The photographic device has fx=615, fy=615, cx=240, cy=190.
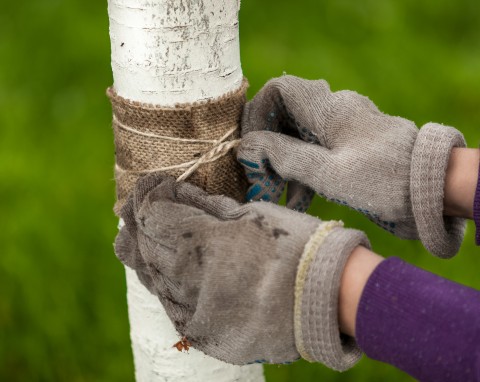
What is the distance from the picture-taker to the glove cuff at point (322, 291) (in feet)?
1.83

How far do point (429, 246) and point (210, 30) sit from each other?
0.35m

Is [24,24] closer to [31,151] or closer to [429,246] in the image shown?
[31,151]

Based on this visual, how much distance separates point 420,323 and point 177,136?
0.35 m

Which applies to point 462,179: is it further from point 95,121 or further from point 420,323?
point 95,121

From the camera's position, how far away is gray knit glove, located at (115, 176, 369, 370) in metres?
0.57

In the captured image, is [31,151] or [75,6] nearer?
[31,151]

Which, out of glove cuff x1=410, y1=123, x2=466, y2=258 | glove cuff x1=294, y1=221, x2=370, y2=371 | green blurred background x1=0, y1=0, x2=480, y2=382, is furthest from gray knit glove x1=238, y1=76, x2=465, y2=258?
green blurred background x1=0, y1=0, x2=480, y2=382

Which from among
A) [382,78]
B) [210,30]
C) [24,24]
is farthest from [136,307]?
[24,24]

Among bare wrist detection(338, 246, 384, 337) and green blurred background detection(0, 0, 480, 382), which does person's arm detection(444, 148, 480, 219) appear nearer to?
bare wrist detection(338, 246, 384, 337)

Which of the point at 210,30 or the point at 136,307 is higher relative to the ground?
the point at 210,30

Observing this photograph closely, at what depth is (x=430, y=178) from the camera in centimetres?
65

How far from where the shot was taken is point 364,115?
71 cm

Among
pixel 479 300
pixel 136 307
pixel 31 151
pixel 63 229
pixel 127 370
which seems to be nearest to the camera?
pixel 479 300

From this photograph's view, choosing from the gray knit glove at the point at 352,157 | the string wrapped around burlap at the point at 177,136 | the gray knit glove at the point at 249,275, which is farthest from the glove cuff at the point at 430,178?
the string wrapped around burlap at the point at 177,136
